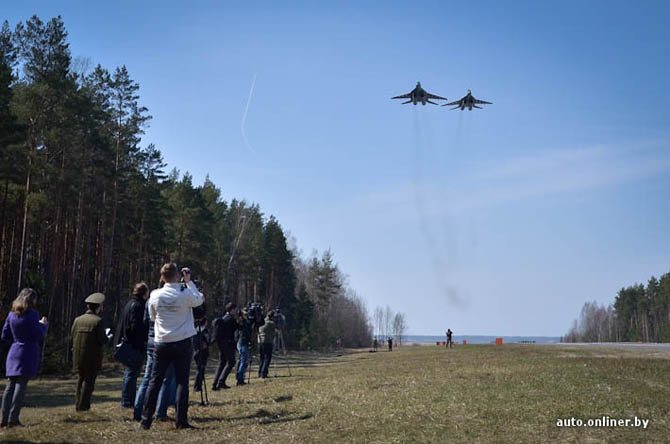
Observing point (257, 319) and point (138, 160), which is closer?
point (257, 319)

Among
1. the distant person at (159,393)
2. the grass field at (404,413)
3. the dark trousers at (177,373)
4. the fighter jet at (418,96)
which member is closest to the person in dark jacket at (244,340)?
the grass field at (404,413)


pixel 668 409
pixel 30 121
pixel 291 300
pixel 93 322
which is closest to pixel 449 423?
pixel 668 409

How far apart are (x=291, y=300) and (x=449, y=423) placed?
7993 centimetres

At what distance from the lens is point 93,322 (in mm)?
10875

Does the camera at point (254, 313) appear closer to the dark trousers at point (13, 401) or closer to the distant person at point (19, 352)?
Result: the distant person at point (19, 352)

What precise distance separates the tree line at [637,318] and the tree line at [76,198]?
4032 inches

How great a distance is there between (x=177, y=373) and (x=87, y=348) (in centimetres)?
271

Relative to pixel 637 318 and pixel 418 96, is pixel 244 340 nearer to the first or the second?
pixel 418 96

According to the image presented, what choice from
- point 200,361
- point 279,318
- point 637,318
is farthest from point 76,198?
point 637,318

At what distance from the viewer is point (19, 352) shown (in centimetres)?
929

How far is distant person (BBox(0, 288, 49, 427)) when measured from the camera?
926cm

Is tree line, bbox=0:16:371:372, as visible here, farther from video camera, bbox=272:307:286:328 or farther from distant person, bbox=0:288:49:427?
distant person, bbox=0:288:49:427

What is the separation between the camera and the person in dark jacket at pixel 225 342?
15805 millimetres

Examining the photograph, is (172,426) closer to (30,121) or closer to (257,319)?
(257,319)
